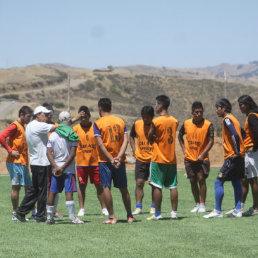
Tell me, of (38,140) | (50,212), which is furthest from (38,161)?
(50,212)

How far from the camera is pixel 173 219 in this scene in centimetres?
972

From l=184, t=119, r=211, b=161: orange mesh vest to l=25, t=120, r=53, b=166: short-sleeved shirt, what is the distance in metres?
2.78

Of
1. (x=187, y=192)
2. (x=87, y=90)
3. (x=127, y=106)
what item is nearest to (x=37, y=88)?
(x=87, y=90)

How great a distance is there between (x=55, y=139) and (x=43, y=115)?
18.8 inches

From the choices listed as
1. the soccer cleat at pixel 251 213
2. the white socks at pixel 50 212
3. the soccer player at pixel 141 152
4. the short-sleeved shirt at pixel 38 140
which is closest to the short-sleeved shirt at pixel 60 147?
the short-sleeved shirt at pixel 38 140

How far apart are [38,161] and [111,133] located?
135 centimetres

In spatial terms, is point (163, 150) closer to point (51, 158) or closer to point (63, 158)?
point (63, 158)

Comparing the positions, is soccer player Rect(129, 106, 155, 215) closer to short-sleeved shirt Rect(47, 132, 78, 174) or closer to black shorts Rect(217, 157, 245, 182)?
black shorts Rect(217, 157, 245, 182)

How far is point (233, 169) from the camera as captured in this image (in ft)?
32.4

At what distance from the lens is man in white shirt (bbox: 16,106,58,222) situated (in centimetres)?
955

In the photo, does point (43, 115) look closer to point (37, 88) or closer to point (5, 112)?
point (5, 112)

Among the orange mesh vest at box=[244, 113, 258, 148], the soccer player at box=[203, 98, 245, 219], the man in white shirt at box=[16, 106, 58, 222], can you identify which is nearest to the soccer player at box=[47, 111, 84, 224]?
the man in white shirt at box=[16, 106, 58, 222]

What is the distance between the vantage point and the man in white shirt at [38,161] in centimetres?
955

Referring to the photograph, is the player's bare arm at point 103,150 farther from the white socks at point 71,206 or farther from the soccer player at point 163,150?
the white socks at point 71,206
